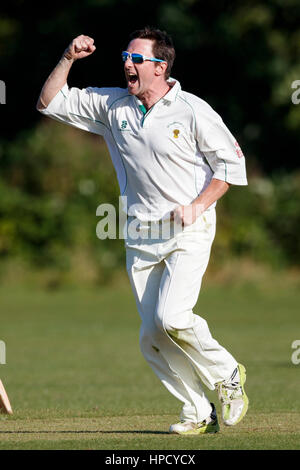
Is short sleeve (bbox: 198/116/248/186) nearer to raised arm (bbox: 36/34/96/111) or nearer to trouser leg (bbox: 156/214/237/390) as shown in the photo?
trouser leg (bbox: 156/214/237/390)

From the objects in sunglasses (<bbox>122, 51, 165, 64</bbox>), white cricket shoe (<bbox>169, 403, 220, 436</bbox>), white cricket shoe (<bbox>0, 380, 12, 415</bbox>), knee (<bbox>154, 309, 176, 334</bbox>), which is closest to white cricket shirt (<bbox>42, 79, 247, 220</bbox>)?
sunglasses (<bbox>122, 51, 165, 64</bbox>)

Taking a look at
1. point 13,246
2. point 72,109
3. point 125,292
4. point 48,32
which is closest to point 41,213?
point 13,246

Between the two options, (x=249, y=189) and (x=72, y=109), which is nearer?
(x=72, y=109)

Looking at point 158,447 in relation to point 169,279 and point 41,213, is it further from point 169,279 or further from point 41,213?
point 41,213

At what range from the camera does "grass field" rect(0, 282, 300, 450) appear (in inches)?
278

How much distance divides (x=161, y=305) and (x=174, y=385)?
66 cm

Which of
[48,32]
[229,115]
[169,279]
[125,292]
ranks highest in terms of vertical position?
[48,32]

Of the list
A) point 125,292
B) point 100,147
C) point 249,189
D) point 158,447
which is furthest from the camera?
point 100,147

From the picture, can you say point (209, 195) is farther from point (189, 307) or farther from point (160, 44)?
point (160, 44)

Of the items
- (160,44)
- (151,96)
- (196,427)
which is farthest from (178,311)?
(160,44)

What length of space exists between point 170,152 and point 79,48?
0.99m

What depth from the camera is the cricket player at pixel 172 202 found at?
7.07 m

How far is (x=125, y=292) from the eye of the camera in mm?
24469

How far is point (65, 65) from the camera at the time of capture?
288 inches
